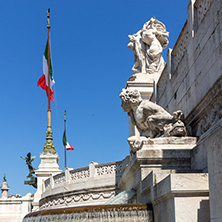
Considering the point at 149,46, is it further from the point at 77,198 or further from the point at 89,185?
the point at 77,198

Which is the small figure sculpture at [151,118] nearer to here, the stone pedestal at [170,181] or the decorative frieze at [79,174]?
the stone pedestal at [170,181]

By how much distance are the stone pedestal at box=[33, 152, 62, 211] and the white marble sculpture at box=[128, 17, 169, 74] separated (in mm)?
10293

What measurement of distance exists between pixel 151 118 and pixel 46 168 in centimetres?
1774

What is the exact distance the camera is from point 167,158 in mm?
8461

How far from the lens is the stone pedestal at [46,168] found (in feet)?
83.3

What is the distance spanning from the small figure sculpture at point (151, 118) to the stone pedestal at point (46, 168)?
52.1 ft

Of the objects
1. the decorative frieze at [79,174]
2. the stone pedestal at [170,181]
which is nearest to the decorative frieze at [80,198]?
the decorative frieze at [79,174]

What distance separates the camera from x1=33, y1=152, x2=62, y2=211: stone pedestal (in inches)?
1000

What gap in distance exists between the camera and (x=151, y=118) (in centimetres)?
993

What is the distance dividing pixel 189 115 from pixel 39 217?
4255mm

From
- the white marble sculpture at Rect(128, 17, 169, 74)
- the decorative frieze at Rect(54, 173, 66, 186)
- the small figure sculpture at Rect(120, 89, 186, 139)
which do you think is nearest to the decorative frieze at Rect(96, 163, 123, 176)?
the decorative frieze at Rect(54, 173, 66, 186)

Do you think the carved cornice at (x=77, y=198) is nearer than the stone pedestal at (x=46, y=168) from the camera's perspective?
Yes

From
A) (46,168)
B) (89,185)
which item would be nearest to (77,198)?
(89,185)

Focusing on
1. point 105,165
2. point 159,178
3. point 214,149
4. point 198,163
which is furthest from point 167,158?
point 105,165
